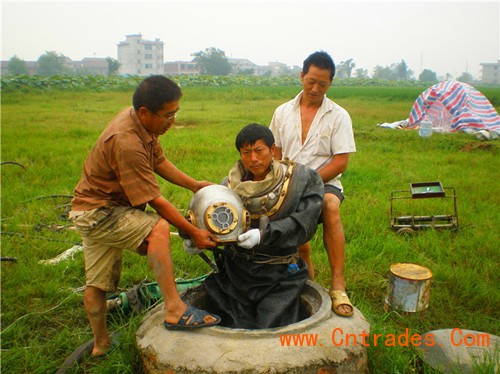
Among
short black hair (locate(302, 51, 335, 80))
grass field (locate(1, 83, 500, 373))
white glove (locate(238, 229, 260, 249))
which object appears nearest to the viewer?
white glove (locate(238, 229, 260, 249))

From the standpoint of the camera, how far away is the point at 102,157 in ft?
8.86

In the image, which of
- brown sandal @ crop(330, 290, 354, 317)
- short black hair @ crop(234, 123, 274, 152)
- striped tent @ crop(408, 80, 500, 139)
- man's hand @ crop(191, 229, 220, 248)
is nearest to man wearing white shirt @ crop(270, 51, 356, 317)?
brown sandal @ crop(330, 290, 354, 317)

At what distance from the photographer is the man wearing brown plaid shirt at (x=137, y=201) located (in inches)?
103

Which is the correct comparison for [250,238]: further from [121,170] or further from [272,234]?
[121,170]

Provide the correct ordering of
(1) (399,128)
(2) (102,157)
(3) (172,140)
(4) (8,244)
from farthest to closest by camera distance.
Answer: (1) (399,128)
(3) (172,140)
(4) (8,244)
(2) (102,157)

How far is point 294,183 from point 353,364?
1124 mm

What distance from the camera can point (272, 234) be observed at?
8.80 feet

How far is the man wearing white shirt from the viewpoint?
3236 millimetres

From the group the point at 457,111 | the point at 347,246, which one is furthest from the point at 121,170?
the point at 457,111

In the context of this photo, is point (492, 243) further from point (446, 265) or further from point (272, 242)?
point (272, 242)

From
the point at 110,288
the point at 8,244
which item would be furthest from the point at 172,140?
the point at 110,288

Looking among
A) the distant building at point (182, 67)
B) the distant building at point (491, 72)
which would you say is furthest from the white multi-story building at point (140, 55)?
the distant building at point (491, 72)

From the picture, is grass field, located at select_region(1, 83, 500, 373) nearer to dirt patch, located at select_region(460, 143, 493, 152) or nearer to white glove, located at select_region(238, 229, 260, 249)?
dirt patch, located at select_region(460, 143, 493, 152)

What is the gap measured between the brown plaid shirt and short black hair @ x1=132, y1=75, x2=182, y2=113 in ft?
0.46
